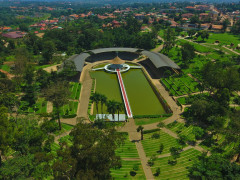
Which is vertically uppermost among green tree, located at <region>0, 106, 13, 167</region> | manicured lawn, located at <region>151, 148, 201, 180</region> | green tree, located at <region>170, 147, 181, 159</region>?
green tree, located at <region>0, 106, 13, 167</region>

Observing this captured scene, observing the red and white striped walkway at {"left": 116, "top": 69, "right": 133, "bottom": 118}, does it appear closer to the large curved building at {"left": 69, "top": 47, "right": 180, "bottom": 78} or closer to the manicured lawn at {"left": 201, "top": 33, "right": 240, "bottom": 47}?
the large curved building at {"left": 69, "top": 47, "right": 180, "bottom": 78}

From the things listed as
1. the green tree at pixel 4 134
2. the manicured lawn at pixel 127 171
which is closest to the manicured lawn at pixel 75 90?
the green tree at pixel 4 134

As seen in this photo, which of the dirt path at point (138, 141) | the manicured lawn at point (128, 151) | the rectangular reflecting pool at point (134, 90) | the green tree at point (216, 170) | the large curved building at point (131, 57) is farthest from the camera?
the large curved building at point (131, 57)

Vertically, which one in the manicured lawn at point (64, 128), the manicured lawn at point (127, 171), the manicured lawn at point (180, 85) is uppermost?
the manicured lawn at point (180, 85)

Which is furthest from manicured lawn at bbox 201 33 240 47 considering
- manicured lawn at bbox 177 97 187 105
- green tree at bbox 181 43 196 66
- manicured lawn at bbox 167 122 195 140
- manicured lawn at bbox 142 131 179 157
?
manicured lawn at bbox 142 131 179 157

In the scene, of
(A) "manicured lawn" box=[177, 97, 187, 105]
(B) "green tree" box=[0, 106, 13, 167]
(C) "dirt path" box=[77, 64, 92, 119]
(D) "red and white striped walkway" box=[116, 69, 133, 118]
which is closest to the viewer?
(B) "green tree" box=[0, 106, 13, 167]

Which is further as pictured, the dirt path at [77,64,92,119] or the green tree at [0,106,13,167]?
the dirt path at [77,64,92,119]

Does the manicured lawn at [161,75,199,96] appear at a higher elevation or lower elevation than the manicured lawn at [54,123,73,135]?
higher

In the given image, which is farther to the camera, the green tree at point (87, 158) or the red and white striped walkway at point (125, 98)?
the red and white striped walkway at point (125, 98)

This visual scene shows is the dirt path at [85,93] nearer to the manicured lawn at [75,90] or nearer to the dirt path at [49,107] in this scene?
the manicured lawn at [75,90]
